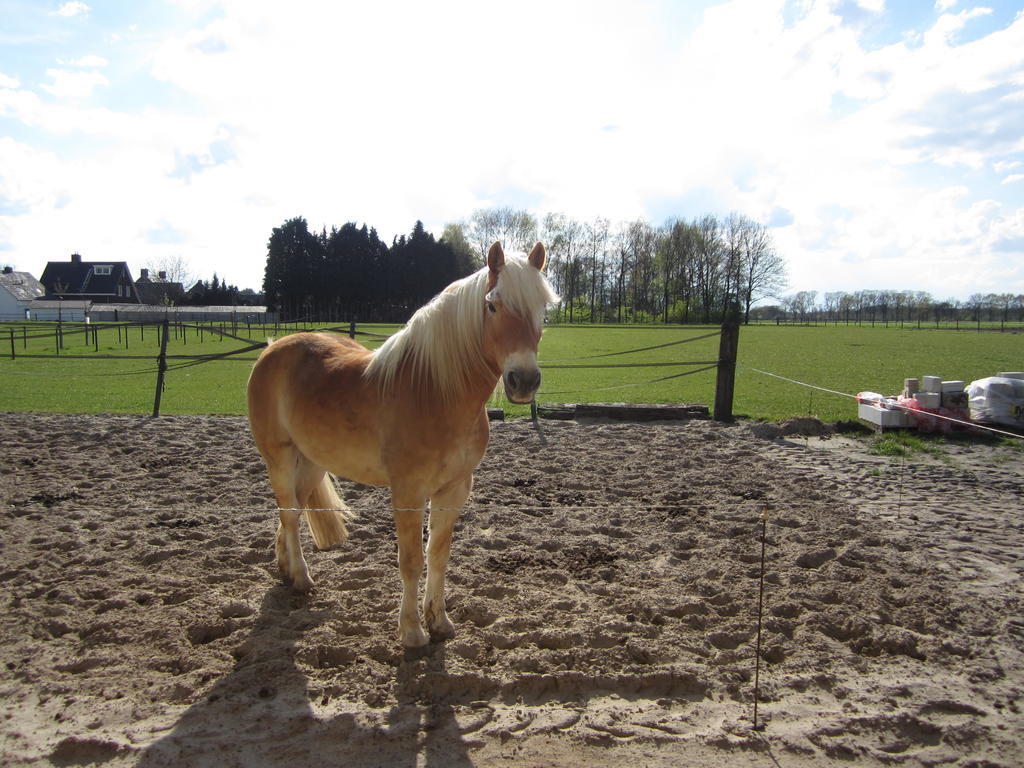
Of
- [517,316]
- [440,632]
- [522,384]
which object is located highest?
[517,316]

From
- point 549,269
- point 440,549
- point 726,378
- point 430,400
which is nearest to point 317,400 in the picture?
point 430,400

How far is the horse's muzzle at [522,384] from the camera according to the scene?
262 cm

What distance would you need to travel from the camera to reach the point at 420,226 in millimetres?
51094

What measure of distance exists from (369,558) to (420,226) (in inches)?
1951

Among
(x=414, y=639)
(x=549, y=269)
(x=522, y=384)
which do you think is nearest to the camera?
(x=522, y=384)

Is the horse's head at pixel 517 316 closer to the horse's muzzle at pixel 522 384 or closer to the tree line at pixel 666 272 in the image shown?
the horse's muzzle at pixel 522 384

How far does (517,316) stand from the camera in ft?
9.07

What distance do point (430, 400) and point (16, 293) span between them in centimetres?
7111

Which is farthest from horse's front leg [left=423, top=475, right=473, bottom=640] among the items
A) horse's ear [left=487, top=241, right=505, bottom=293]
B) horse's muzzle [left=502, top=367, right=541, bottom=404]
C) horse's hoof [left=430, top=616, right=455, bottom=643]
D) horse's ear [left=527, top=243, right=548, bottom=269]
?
horse's ear [left=527, top=243, right=548, bottom=269]

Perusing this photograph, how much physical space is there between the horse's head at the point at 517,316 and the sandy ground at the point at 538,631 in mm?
1542

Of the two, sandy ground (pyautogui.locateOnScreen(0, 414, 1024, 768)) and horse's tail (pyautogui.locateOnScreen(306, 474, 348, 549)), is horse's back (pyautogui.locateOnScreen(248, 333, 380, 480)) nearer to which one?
horse's tail (pyautogui.locateOnScreen(306, 474, 348, 549))

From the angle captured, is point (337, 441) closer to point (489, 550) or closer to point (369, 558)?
point (369, 558)

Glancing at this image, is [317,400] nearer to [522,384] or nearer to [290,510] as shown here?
[290,510]

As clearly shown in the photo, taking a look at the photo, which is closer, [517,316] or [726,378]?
[517,316]
